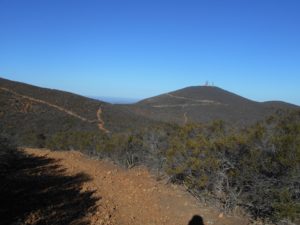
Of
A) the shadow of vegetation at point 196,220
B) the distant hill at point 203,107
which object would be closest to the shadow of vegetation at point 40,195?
the shadow of vegetation at point 196,220

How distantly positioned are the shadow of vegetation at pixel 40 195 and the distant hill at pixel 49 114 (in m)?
12.5

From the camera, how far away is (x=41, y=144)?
2005cm

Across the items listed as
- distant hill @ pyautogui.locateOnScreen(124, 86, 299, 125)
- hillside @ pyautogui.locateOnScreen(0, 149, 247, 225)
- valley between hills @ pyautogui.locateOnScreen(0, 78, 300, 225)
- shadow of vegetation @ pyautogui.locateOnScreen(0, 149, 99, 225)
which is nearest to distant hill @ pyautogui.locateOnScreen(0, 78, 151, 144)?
distant hill @ pyautogui.locateOnScreen(124, 86, 299, 125)

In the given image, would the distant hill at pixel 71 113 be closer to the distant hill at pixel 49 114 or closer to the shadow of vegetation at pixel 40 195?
the distant hill at pixel 49 114

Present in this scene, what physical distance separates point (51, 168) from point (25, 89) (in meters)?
30.6

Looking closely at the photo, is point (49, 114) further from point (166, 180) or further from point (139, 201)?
point (139, 201)

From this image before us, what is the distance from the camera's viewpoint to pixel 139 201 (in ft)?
23.8

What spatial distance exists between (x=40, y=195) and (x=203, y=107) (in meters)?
48.6

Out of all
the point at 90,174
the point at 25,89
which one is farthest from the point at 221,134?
the point at 25,89

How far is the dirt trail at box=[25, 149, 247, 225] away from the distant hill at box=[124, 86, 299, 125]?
102 ft

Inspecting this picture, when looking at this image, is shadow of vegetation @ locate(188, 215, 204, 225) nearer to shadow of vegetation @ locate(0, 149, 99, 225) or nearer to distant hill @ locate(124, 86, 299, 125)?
shadow of vegetation @ locate(0, 149, 99, 225)

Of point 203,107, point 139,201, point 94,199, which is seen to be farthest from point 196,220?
point 203,107

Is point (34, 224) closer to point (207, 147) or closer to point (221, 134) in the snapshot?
point (207, 147)

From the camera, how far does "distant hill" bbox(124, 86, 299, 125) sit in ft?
147
